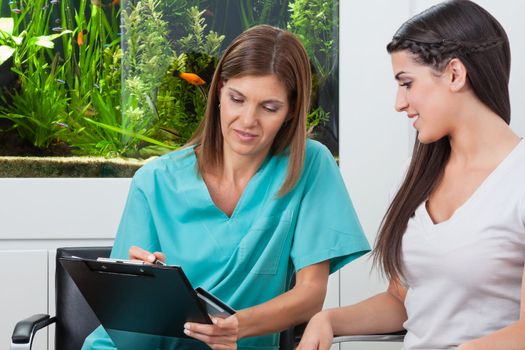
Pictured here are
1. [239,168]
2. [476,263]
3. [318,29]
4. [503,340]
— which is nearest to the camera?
[503,340]

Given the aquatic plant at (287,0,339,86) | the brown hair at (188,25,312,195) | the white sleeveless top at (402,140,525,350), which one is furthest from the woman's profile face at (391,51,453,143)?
the aquatic plant at (287,0,339,86)

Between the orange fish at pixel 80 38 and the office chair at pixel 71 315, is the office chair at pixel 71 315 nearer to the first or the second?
the office chair at pixel 71 315

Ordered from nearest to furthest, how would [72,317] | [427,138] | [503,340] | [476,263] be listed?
[503,340] < [476,263] < [427,138] < [72,317]

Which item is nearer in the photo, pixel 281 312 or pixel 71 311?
pixel 281 312

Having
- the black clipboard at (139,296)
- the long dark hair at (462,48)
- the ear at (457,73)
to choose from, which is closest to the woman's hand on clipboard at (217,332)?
the black clipboard at (139,296)

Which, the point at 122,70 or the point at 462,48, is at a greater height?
the point at 122,70

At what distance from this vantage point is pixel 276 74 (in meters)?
2.08

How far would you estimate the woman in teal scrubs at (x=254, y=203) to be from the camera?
6.86 ft

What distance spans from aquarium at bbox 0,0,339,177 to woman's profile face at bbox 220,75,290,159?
4.11 ft

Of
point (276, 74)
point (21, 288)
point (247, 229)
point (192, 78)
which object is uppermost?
point (192, 78)

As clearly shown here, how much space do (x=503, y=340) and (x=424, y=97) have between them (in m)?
A: 0.50

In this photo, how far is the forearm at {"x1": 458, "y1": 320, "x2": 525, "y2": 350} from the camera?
1550 millimetres

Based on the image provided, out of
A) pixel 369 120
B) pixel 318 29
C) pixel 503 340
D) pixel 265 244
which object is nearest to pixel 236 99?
pixel 265 244

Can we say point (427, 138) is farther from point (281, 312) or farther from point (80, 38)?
point (80, 38)
